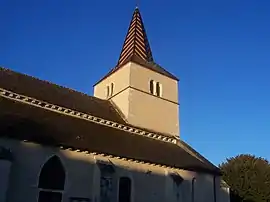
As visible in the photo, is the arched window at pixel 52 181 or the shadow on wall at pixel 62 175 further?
the arched window at pixel 52 181

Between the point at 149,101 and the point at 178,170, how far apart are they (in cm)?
706

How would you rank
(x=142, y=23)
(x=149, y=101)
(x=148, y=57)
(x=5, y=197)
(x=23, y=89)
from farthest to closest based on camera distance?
(x=142, y=23)
(x=148, y=57)
(x=149, y=101)
(x=23, y=89)
(x=5, y=197)

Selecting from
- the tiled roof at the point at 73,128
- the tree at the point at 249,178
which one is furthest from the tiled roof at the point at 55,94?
the tree at the point at 249,178

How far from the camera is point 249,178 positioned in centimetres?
3222

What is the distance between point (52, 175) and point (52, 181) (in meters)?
0.31

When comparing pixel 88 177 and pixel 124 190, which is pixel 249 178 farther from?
pixel 88 177

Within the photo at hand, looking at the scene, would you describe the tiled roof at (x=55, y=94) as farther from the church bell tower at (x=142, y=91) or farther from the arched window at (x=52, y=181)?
the arched window at (x=52, y=181)

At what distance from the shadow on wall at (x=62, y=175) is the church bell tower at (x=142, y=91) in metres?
6.30

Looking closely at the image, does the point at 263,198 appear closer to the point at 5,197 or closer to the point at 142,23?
the point at 142,23

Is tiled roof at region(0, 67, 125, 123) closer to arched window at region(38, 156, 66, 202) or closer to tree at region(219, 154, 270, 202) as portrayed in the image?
arched window at region(38, 156, 66, 202)

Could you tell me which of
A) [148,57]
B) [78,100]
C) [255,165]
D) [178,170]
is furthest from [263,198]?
[78,100]

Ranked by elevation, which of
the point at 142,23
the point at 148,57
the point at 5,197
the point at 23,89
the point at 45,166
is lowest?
the point at 5,197

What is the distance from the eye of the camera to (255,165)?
108 ft

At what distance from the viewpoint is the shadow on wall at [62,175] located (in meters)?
14.7
